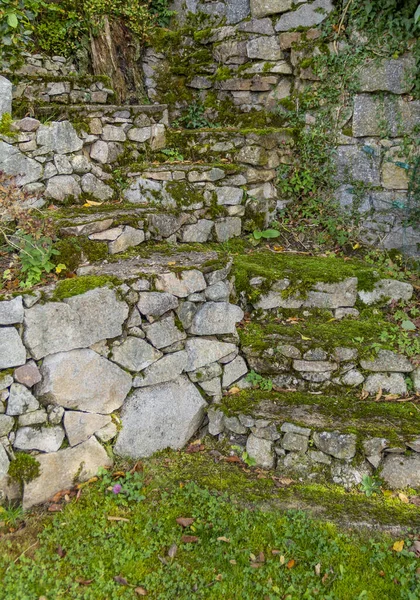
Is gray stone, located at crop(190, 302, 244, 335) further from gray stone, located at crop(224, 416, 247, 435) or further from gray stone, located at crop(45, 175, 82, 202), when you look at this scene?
gray stone, located at crop(45, 175, 82, 202)

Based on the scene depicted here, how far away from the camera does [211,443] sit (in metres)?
3.84

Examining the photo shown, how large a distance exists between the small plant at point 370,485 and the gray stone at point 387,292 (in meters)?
1.80

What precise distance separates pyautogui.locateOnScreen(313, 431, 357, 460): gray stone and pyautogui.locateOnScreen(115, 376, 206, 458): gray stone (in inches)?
42.0

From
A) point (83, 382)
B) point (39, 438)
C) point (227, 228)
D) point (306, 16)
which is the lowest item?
point (39, 438)

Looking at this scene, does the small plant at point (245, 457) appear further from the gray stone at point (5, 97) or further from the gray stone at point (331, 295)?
the gray stone at point (5, 97)

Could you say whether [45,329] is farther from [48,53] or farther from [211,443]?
[48,53]

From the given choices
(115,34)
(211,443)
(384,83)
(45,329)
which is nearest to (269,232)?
(384,83)

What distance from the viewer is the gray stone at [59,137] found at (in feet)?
14.8

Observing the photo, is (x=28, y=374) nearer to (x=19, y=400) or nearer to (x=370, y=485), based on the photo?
(x=19, y=400)

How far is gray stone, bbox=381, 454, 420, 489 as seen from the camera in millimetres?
3391

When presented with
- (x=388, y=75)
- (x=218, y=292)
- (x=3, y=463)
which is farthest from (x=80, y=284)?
(x=388, y=75)

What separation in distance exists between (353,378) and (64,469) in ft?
8.18

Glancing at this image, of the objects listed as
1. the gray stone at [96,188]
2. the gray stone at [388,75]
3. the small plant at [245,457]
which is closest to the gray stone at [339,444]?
the small plant at [245,457]

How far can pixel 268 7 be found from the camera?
18.9ft
